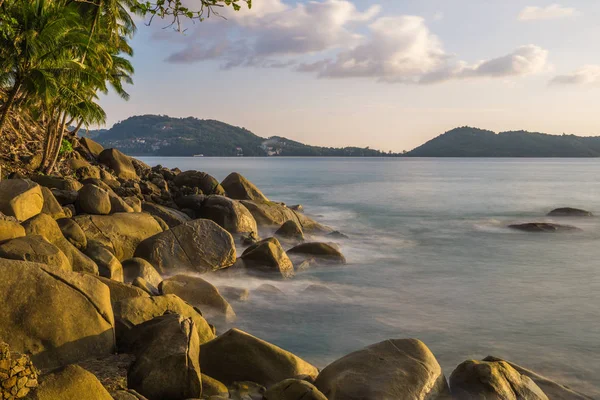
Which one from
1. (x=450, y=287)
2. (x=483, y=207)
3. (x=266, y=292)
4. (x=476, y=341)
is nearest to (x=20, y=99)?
(x=266, y=292)

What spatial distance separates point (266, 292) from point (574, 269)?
415 inches

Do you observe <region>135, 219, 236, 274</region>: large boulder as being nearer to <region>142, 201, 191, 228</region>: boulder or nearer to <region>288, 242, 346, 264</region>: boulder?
<region>288, 242, 346, 264</region>: boulder

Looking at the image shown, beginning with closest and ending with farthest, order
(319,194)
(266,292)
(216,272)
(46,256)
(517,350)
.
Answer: (46,256)
(517,350)
(266,292)
(216,272)
(319,194)

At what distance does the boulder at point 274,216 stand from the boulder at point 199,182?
1.68 metres

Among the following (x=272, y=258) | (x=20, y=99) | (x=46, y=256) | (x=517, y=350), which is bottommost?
(x=517, y=350)

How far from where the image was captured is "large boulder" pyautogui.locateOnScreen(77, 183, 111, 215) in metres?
13.3

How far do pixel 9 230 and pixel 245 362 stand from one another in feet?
15.3

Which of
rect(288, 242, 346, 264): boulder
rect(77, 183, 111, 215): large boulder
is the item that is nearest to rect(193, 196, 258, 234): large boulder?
rect(288, 242, 346, 264): boulder

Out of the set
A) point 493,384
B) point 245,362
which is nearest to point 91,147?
point 245,362

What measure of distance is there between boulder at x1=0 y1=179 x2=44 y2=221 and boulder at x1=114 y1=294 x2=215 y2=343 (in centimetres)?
441

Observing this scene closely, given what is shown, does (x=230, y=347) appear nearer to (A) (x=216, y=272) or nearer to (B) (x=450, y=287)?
(A) (x=216, y=272)

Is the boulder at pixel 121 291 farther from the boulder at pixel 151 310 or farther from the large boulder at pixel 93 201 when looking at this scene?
the large boulder at pixel 93 201

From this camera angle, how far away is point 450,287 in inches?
555

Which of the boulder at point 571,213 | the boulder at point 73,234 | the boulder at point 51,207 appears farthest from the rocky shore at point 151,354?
the boulder at point 571,213
